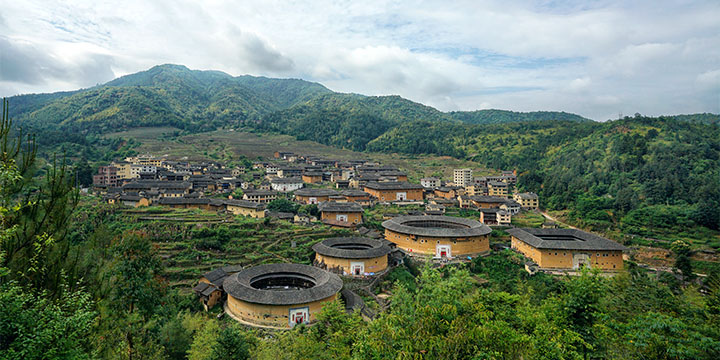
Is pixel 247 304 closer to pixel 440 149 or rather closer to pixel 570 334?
pixel 570 334

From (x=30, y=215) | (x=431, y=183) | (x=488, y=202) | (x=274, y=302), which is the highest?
(x=30, y=215)

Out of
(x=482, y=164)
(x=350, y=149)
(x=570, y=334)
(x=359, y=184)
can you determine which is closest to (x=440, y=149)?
(x=482, y=164)

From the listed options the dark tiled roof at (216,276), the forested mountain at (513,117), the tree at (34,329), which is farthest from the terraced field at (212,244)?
the forested mountain at (513,117)

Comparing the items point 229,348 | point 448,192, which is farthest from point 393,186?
point 229,348

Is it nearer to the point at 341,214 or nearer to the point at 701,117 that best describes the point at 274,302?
the point at 341,214

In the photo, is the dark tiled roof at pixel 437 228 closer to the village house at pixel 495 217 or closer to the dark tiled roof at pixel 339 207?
the dark tiled roof at pixel 339 207

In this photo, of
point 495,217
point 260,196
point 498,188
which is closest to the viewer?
point 495,217
